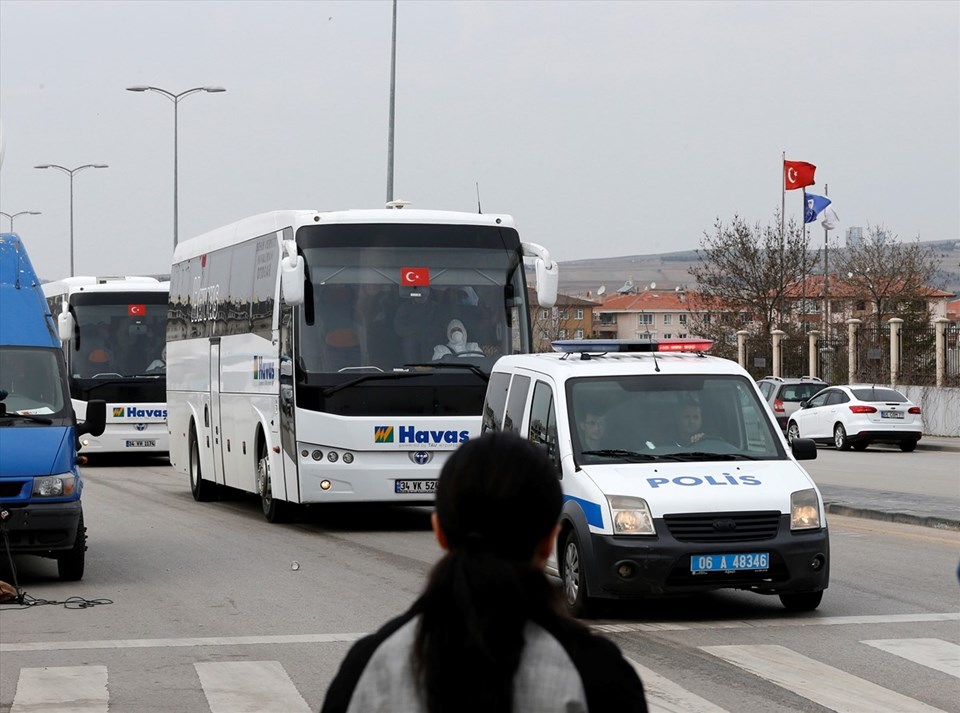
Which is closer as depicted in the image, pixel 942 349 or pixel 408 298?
pixel 408 298

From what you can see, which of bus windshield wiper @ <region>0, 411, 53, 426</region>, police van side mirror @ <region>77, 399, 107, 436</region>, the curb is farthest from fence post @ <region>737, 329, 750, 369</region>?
bus windshield wiper @ <region>0, 411, 53, 426</region>

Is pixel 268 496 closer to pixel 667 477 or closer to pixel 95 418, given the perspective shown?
pixel 95 418

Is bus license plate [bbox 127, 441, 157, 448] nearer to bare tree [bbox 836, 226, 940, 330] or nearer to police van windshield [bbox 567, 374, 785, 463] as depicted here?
police van windshield [bbox 567, 374, 785, 463]

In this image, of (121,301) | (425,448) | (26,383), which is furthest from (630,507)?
(121,301)

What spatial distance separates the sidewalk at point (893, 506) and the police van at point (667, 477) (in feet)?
20.7

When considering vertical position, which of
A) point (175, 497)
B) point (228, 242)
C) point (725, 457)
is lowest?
point (175, 497)

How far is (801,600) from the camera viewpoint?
36.1 ft

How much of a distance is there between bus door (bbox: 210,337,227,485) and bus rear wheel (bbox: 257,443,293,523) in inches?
80.2

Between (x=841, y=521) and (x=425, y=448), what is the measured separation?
492 cm

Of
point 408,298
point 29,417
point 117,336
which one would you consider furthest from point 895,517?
point 117,336

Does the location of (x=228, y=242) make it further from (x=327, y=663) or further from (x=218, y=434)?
(x=327, y=663)

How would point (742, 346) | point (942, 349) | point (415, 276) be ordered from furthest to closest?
1. point (742, 346)
2. point (942, 349)
3. point (415, 276)

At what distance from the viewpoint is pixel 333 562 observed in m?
14.4

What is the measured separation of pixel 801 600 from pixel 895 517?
764cm
